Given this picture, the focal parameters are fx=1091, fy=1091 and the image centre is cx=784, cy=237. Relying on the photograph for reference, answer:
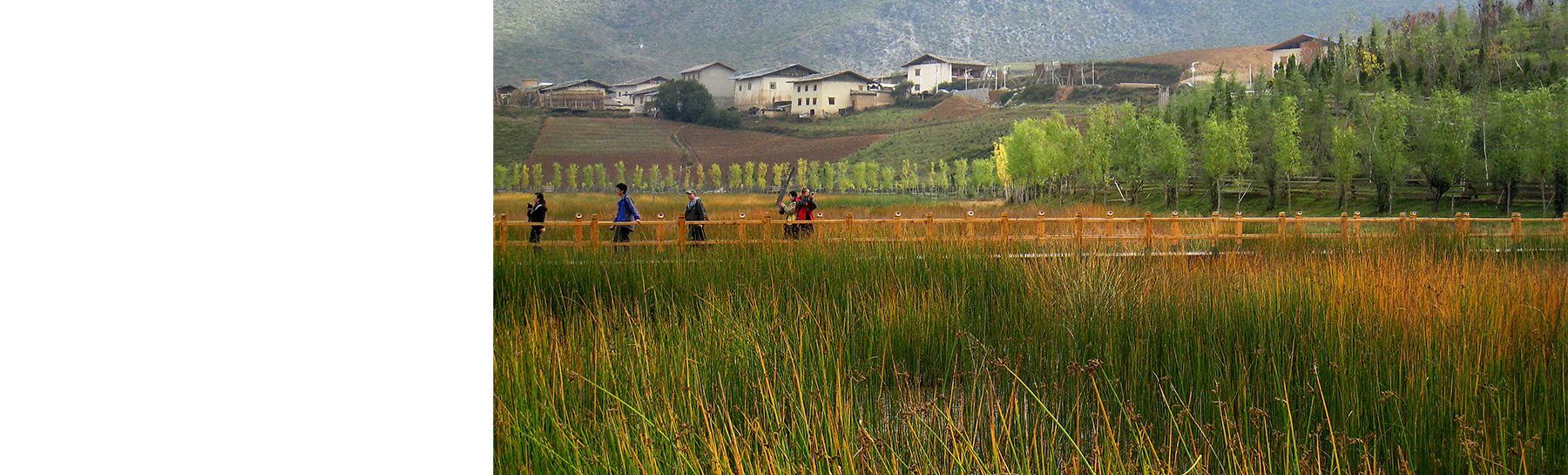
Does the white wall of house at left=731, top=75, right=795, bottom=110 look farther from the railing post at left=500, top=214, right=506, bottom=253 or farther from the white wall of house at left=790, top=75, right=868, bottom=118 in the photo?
the railing post at left=500, top=214, right=506, bottom=253

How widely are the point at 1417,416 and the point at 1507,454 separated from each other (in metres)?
0.16

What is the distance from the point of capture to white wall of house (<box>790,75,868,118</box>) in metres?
11.7

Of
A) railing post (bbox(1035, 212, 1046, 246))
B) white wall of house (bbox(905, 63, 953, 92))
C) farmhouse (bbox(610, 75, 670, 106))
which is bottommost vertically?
railing post (bbox(1035, 212, 1046, 246))

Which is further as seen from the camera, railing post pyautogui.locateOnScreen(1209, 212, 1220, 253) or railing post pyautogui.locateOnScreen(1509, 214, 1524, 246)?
railing post pyautogui.locateOnScreen(1209, 212, 1220, 253)

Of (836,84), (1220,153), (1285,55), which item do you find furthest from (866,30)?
(1220,153)

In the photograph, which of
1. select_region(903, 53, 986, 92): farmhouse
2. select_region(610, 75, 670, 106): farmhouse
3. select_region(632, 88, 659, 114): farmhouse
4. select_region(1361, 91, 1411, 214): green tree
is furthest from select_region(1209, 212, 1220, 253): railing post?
select_region(903, 53, 986, 92): farmhouse

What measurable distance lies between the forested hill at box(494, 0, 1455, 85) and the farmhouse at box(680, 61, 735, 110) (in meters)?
0.09

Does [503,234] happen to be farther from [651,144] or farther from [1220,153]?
[1220,153]

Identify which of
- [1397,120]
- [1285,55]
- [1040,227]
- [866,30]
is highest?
[866,30]

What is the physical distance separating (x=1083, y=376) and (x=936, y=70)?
12.7 m

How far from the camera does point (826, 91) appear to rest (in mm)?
12211
